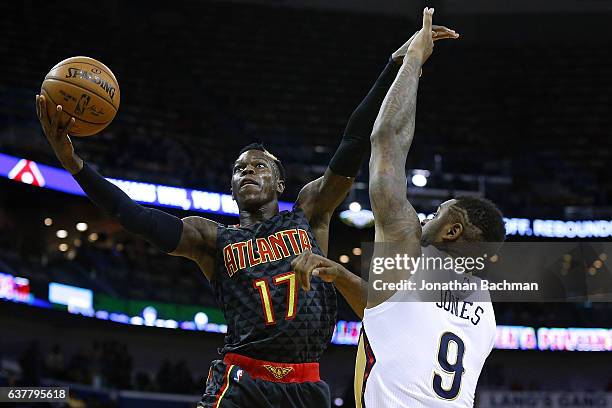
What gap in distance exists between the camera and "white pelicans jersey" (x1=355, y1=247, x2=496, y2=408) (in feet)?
9.08

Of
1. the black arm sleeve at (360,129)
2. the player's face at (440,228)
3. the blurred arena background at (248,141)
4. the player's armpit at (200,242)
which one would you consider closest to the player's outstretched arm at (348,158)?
the black arm sleeve at (360,129)

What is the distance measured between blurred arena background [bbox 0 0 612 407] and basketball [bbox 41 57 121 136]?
9116 millimetres

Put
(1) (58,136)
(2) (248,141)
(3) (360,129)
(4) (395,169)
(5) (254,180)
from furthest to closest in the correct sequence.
Result: (2) (248,141) < (5) (254,180) < (3) (360,129) < (1) (58,136) < (4) (395,169)

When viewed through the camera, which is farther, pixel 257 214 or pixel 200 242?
pixel 257 214

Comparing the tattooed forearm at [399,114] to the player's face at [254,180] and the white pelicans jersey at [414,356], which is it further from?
the player's face at [254,180]

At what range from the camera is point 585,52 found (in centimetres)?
2625

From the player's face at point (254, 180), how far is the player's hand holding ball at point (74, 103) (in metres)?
0.79

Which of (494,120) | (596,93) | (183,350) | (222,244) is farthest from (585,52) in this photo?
(222,244)

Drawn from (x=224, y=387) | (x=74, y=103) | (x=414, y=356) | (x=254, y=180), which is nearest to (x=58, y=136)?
(x=74, y=103)

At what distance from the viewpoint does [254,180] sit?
4605 millimetres

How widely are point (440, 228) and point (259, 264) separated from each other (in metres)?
1.58

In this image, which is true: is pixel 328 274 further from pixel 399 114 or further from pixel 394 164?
pixel 399 114

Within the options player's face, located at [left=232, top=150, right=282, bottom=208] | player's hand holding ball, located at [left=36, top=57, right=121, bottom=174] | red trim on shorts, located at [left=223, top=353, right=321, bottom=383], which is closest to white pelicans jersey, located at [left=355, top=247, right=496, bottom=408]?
red trim on shorts, located at [left=223, top=353, right=321, bottom=383]

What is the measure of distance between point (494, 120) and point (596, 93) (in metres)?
3.33
